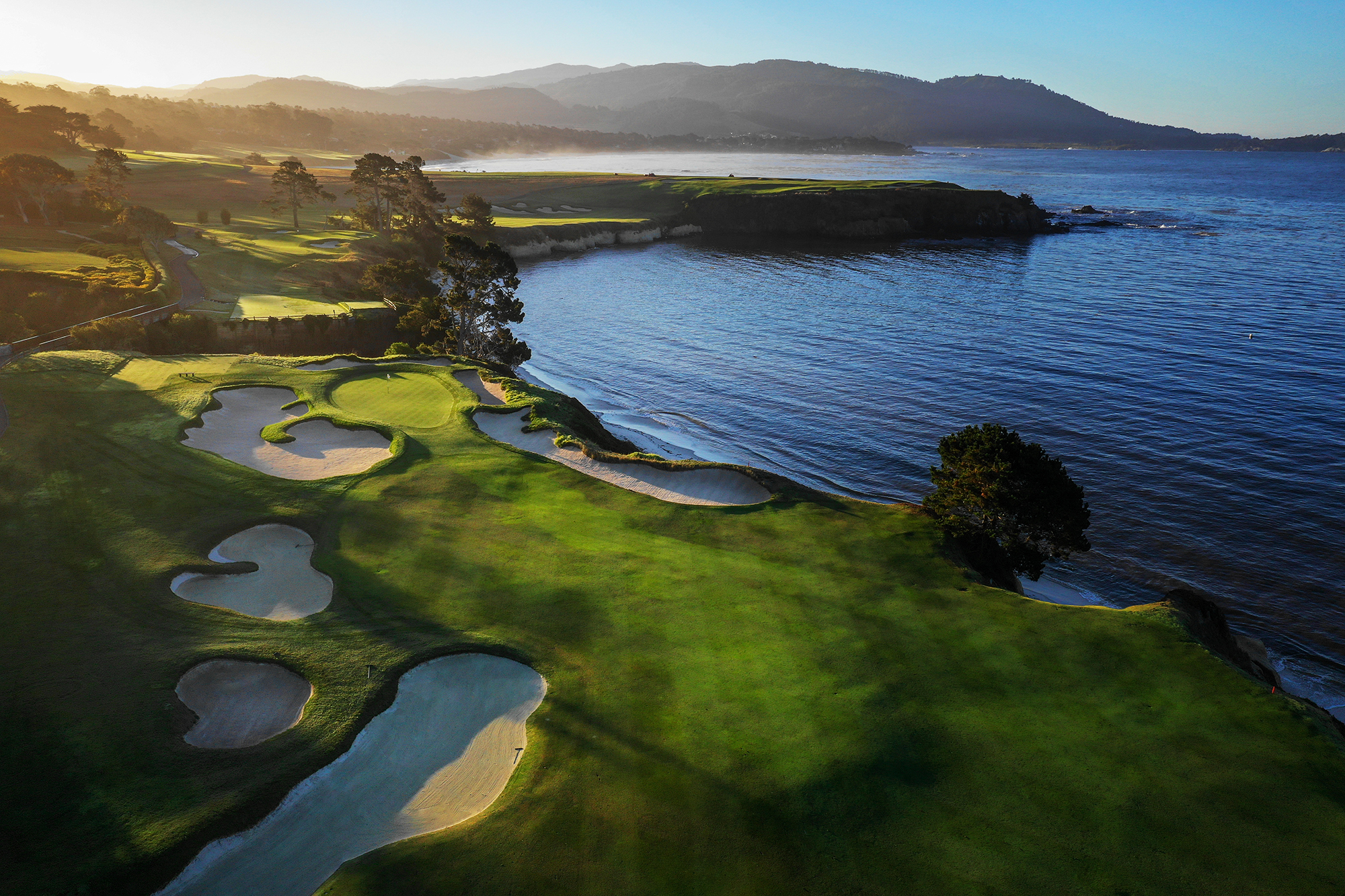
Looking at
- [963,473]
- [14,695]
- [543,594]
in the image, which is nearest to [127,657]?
[14,695]

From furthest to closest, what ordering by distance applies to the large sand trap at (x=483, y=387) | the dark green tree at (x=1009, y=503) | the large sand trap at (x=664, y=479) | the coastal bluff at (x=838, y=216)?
the coastal bluff at (x=838, y=216), the large sand trap at (x=483, y=387), the large sand trap at (x=664, y=479), the dark green tree at (x=1009, y=503)

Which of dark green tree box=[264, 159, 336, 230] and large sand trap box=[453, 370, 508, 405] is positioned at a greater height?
dark green tree box=[264, 159, 336, 230]

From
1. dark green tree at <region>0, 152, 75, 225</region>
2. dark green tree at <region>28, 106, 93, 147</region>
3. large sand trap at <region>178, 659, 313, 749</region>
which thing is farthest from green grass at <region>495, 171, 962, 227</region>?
large sand trap at <region>178, 659, 313, 749</region>

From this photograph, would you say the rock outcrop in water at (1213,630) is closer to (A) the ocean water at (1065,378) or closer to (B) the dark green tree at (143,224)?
(A) the ocean water at (1065,378)

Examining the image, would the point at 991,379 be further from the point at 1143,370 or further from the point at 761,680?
the point at 761,680

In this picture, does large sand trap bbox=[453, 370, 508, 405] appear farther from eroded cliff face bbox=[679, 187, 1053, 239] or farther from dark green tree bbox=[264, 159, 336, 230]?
eroded cliff face bbox=[679, 187, 1053, 239]

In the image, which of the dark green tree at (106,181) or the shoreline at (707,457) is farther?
the dark green tree at (106,181)

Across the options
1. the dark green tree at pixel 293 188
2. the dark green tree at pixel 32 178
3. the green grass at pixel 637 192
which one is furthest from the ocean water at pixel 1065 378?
the dark green tree at pixel 32 178
